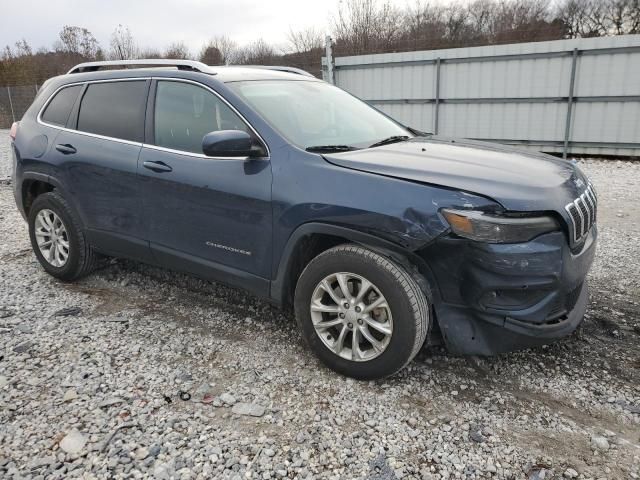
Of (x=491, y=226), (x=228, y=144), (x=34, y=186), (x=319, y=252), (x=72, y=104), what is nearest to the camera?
(x=491, y=226)

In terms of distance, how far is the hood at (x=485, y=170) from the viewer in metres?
2.48

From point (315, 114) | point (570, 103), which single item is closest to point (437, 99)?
point (570, 103)

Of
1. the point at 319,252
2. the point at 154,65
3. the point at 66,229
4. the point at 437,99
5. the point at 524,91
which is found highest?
the point at 154,65

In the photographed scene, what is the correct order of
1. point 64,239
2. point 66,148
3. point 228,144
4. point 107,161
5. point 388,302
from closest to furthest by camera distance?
1. point 388,302
2. point 228,144
3. point 107,161
4. point 66,148
5. point 64,239

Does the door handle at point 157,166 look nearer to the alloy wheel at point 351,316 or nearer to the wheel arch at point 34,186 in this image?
the wheel arch at point 34,186

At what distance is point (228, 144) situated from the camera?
2.91 metres

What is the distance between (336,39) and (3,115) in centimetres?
1610

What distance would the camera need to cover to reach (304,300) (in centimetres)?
292

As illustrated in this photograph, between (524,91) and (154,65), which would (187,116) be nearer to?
(154,65)

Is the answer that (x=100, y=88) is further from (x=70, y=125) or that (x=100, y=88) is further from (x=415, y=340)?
(x=415, y=340)

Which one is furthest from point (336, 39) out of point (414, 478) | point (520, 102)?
point (414, 478)

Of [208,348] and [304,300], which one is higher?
[304,300]

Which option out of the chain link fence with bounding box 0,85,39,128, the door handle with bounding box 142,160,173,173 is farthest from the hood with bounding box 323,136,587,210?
the chain link fence with bounding box 0,85,39,128

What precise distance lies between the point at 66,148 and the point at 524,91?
33.0 ft
